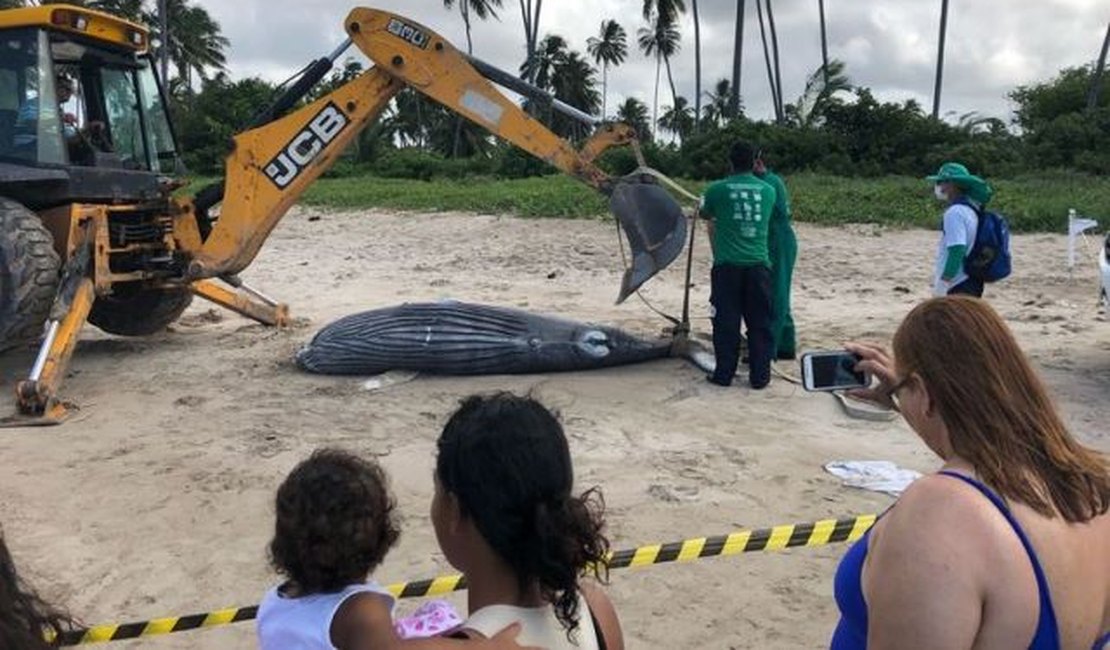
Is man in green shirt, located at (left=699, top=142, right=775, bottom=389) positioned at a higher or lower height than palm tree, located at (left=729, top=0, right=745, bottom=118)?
lower

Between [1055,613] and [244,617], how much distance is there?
2.23 m

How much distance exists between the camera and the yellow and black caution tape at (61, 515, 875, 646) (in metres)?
2.91

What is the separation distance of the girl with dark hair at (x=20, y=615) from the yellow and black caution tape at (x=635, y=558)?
Result: 5.10 ft

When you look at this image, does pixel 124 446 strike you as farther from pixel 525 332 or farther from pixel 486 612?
pixel 486 612

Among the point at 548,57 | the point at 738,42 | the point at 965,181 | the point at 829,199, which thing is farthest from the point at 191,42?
the point at 965,181

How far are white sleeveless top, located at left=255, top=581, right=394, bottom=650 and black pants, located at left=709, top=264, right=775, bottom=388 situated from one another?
5043mm

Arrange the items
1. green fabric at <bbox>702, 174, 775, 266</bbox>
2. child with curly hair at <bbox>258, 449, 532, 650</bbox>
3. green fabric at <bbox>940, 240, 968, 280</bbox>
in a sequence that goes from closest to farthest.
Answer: child with curly hair at <bbox>258, 449, 532, 650</bbox> → green fabric at <bbox>940, 240, 968, 280</bbox> → green fabric at <bbox>702, 174, 775, 266</bbox>

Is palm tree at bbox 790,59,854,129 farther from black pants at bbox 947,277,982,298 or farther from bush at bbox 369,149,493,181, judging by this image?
black pants at bbox 947,277,982,298

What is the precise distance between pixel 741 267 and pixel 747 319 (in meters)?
0.35

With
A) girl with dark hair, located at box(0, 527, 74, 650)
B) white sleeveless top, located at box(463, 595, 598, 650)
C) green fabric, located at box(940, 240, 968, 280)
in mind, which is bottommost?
white sleeveless top, located at box(463, 595, 598, 650)

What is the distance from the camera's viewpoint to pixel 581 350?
7117 mm

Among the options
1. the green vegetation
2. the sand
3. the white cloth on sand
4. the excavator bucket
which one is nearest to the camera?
the sand

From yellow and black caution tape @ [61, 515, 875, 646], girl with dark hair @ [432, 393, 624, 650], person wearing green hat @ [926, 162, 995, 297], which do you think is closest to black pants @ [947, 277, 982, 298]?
person wearing green hat @ [926, 162, 995, 297]

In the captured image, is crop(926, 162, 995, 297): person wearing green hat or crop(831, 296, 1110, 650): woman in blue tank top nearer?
crop(831, 296, 1110, 650): woman in blue tank top
